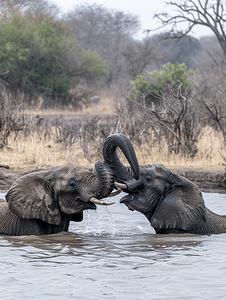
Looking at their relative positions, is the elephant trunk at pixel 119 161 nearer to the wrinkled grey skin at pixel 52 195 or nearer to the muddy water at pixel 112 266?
the wrinkled grey skin at pixel 52 195

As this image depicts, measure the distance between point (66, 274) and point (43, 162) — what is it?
7.10 metres

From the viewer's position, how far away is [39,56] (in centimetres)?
2541

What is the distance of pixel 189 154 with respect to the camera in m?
10.9

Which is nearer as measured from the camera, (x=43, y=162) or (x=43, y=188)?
(x=43, y=188)

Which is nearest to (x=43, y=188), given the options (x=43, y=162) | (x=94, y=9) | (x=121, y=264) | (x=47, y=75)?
(x=121, y=264)

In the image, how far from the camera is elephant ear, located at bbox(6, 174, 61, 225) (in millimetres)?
4887

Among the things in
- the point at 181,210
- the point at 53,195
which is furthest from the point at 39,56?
the point at 181,210

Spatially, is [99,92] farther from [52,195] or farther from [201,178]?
[52,195]

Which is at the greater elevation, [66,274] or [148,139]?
[148,139]

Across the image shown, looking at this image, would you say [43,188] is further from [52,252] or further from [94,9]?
[94,9]

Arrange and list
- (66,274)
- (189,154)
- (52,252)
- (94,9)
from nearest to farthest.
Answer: (66,274)
(52,252)
(189,154)
(94,9)

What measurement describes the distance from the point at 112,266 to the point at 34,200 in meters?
1.14

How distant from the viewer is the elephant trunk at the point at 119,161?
449 centimetres

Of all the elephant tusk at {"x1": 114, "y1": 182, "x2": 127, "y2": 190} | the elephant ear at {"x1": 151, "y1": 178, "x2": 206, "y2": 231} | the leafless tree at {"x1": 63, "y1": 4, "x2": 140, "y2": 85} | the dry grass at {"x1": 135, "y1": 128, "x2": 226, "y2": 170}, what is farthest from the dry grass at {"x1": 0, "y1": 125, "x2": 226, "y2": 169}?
the leafless tree at {"x1": 63, "y1": 4, "x2": 140, "y2": 85}
